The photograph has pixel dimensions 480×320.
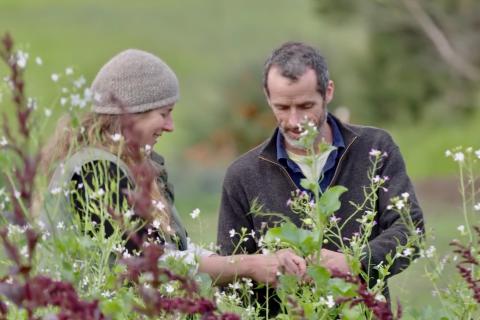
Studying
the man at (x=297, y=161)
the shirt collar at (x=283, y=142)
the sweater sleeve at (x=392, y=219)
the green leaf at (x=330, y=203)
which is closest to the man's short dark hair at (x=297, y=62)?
the man at (x=297, y=161)

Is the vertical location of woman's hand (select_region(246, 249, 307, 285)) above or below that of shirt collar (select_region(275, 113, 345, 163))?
below

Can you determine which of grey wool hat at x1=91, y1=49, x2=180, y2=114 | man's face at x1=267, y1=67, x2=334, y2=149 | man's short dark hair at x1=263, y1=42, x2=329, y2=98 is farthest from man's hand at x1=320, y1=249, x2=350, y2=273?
grey wool hat at x1=91, y1=49, x2=180, y2=114

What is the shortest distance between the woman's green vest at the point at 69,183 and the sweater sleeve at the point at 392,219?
743mm

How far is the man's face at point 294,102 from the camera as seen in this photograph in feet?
16.0

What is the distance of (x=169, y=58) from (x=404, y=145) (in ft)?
59.6

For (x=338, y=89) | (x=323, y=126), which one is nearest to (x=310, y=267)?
(x=323, y=126)

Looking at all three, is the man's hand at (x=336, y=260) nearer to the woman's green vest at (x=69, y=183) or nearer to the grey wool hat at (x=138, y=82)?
the woman's green vest at (x=69, y=183)

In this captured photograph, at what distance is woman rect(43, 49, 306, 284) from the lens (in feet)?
14.0

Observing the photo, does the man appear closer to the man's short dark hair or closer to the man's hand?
the man's short dark hair

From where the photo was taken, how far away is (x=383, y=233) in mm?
4625

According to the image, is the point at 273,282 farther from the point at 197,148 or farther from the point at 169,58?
the point at 169,58

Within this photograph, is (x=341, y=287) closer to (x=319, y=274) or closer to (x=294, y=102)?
(x=319, y=274)

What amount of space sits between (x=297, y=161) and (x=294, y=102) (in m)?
0.28

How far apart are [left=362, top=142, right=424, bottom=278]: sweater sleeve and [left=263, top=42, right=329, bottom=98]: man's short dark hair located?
1.36ft
